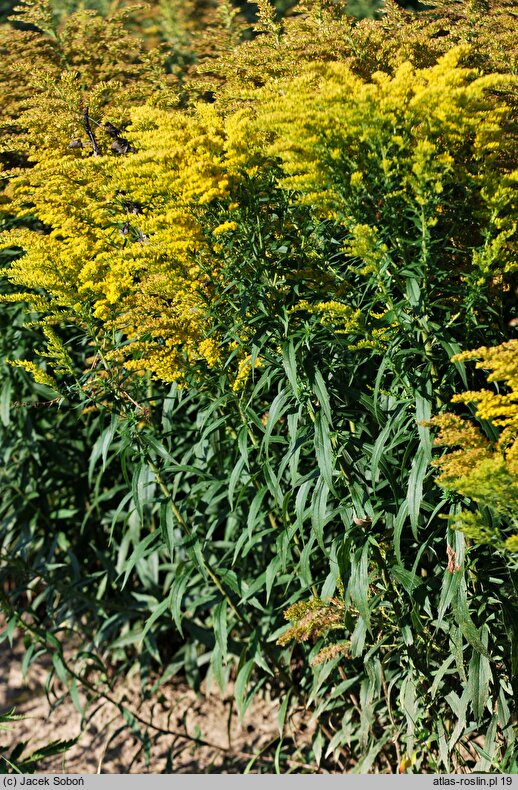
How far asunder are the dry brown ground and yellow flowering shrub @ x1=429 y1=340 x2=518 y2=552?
2029 millimetres

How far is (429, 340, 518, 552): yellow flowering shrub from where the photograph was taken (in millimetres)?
2418

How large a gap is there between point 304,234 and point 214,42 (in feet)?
7.56

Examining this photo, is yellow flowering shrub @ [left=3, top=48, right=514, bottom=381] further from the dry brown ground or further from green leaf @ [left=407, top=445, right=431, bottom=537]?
the dry brown ground

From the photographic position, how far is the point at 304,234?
3.15 meters

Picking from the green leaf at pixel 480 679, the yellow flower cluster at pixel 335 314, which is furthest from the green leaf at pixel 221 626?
the yellow flower cluster at pixel 335 314

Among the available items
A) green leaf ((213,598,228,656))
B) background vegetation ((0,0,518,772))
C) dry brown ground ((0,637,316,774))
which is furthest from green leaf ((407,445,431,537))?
dry brown ground ((0,637,316,774))

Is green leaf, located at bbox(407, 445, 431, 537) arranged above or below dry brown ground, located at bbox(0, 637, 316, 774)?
above

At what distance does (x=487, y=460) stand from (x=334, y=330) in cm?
98

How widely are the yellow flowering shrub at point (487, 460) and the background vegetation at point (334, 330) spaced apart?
0.01 m

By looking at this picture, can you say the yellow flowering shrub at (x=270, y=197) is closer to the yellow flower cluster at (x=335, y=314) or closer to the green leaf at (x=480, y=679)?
the yellow flower cluster at (x=335, y=314)

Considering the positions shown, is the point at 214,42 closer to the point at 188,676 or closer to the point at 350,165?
the point at 350,165

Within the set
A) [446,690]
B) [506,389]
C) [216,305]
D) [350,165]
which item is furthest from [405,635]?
[350,165]

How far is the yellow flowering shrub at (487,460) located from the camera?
2.42 meters

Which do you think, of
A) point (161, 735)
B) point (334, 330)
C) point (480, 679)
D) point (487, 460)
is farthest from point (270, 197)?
point (161, 735)
